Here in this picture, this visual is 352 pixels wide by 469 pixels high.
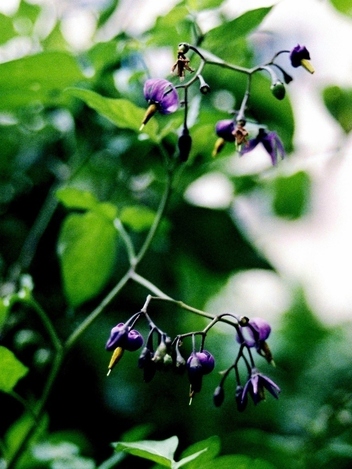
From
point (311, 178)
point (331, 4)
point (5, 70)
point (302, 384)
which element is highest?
point (5, 70)

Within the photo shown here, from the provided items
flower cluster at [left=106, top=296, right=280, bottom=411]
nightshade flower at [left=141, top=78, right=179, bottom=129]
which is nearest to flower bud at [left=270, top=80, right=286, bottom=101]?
nightshade flower at [left=141, top=78, right=179, bottom=129]

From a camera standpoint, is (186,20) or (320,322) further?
(320,322)

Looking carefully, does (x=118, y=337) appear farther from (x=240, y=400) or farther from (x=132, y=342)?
(x=240, y=400)

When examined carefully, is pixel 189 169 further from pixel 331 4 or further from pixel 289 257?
pixel 289 257

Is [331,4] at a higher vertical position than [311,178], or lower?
higher

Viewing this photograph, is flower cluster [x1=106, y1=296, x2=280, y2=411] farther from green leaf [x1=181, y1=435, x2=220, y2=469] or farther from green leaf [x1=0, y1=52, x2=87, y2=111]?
green leaf [x1=0, y1=52, x2=87, y2=111]

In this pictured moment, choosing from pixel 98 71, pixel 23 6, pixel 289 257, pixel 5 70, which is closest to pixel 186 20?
pixel 98 71

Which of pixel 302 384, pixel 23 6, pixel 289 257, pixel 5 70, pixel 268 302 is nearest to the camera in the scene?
pixel 5 70
